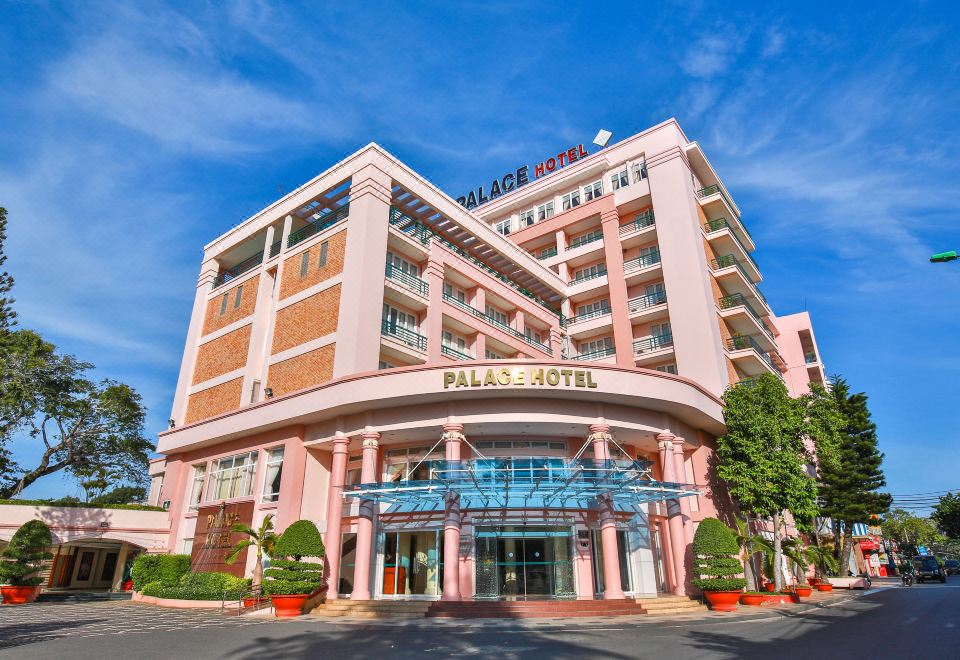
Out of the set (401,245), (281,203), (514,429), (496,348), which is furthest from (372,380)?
(281,203)

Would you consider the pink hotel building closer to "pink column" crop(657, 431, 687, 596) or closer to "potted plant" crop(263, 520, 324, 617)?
"pink column" crop(657, 431, 687, 596)

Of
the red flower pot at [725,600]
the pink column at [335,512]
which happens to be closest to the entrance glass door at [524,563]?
the red flower pot at [725,600]

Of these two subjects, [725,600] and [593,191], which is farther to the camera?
[593,191]

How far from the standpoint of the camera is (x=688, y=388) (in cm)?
2556

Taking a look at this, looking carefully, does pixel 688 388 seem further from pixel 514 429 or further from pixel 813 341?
pixel 813 341

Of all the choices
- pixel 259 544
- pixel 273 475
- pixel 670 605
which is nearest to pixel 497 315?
pixel 273 475

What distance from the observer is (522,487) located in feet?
69.4

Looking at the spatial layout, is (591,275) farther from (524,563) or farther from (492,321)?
(524,563)

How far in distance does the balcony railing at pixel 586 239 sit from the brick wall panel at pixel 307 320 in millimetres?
20615

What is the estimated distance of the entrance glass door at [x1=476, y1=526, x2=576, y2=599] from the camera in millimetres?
22641

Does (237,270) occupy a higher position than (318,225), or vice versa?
(237,270)

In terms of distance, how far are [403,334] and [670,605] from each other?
56.5ft

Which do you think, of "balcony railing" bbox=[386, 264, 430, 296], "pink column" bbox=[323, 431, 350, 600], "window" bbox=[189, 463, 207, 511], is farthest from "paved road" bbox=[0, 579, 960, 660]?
"balcony railing" bbox=[386, 264, 430, 296]

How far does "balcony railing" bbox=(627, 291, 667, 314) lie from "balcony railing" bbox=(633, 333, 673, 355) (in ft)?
6.66
